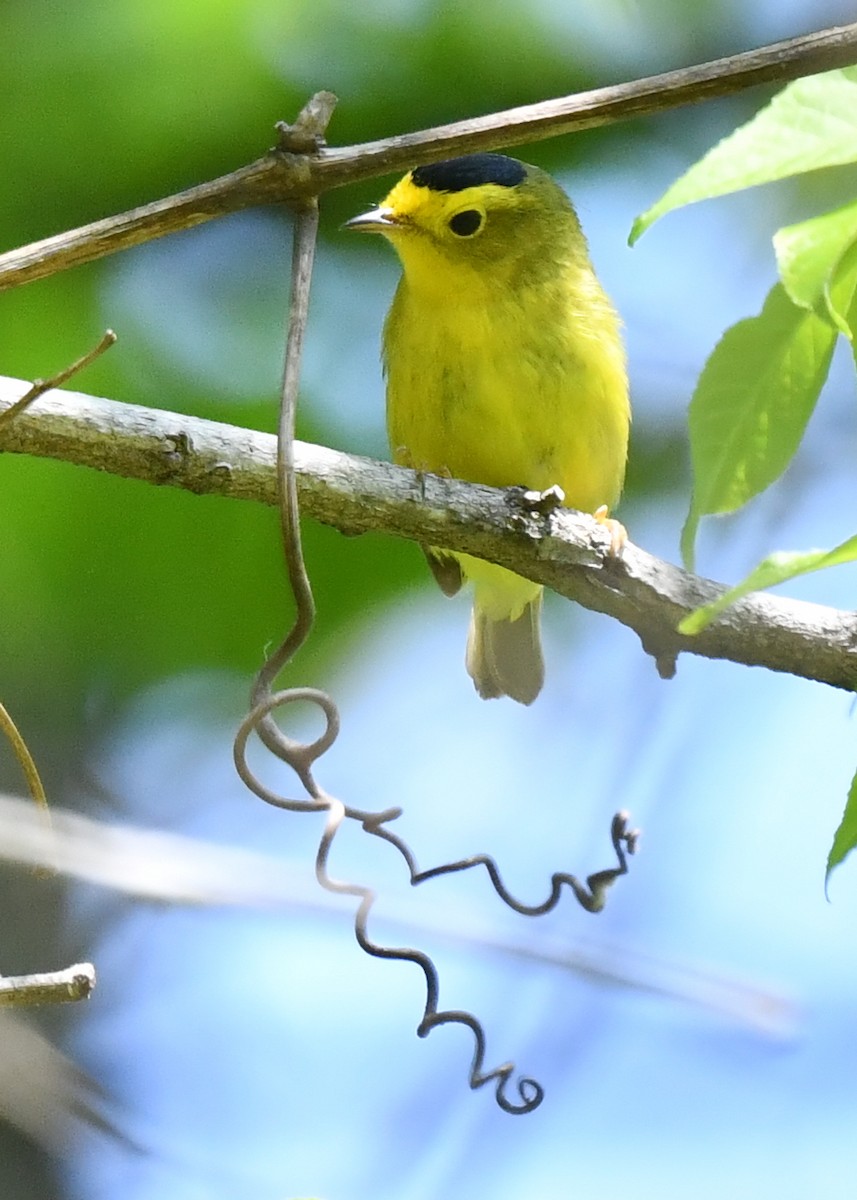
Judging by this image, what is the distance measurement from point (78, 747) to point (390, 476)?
7.74ft

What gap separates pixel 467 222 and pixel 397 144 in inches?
91.7

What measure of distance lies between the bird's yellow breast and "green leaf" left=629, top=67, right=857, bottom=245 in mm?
2335

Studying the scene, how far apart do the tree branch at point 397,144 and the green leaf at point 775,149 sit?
1.23ft

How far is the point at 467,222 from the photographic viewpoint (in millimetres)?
3693

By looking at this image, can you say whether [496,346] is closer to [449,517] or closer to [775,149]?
[449,517]

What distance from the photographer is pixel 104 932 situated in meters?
3.96

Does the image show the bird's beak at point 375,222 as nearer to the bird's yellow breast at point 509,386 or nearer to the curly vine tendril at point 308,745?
the bird's yellow breast at point 509,386

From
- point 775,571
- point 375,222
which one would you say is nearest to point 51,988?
point 775,571

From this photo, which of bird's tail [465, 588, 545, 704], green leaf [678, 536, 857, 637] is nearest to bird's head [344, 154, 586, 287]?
bird's tail [465, 588, 545, 704]

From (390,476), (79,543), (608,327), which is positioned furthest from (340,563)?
(390,476)

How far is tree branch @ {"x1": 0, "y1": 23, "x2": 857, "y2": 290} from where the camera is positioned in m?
1.40

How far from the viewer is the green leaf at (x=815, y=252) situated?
108 centimetres

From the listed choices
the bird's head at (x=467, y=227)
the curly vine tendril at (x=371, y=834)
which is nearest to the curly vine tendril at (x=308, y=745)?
the curly vine tendril at (x=371, y=834)

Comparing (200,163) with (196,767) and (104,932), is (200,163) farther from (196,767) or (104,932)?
(104,932)
